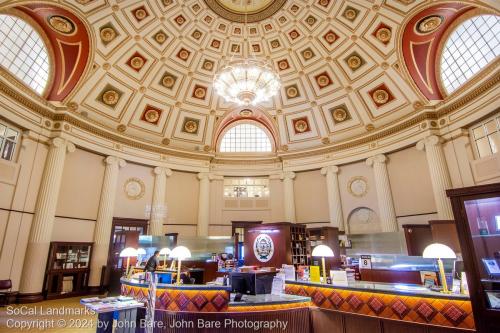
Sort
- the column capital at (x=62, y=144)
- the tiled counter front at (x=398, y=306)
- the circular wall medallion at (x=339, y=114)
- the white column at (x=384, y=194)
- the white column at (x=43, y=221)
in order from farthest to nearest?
the circular wall medallion at (x=339, y=114) → the white column at (x=384, y=194) → the column capital at (x=62, y=144) → the white column at (x=43, y=221) → the tiled counter front at (x=398, y=306)

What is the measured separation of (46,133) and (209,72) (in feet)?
28.0

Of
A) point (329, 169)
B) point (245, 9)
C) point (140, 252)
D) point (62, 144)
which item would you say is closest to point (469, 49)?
point (329, 169)

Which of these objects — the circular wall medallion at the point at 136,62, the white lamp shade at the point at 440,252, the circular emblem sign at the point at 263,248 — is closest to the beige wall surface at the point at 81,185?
the circular wall medallion at the point at 136,62

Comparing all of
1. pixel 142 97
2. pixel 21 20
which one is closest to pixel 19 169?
pixel 21 20

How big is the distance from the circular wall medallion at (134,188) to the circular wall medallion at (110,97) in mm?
4094

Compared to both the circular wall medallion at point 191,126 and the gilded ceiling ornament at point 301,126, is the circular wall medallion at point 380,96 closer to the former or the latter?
the gilded ceiling ornament at point 301,126

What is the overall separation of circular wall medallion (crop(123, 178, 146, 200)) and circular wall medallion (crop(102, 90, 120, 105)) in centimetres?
409

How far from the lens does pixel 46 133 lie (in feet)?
38.8

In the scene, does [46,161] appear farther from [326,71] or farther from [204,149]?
[326,71]

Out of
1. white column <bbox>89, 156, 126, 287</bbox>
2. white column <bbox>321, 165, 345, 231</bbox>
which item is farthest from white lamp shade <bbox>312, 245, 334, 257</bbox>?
white column <bbox>89, 156, 126, 287</bbox>

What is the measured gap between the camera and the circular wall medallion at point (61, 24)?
11.0 metres

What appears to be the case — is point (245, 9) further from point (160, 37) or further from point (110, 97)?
point (110, 97)

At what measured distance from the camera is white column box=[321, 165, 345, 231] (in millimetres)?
15125

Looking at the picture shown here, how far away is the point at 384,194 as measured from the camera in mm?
13703
